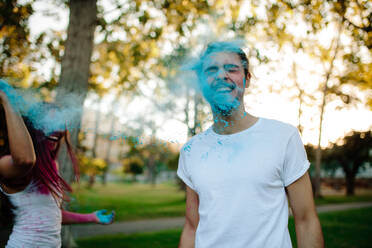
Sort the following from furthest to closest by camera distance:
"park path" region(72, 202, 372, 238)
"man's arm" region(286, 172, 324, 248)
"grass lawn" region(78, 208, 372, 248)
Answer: "park path" region(72, 202, 372, 238) → "grass lawn" region(78, 208, 372, 248) → "man's arm" region(286, 172, 324, 248)

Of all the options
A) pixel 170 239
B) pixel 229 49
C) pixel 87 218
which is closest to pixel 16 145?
pixel 87 218

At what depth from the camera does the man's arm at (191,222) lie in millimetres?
1983

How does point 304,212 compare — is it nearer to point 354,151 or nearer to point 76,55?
point 76,55

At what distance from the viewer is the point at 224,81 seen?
1838 mm

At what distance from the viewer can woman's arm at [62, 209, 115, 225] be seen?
237 cm

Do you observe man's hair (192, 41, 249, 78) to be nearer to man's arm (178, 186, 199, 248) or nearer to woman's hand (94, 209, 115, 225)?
man's arm (178, 186, 199, 248)

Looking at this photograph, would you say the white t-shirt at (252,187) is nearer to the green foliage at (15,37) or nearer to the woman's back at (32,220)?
the woman's back at (32,220)

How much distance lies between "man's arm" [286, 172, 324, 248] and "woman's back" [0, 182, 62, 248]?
1641mm

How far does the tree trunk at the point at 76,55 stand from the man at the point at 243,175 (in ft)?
8.50

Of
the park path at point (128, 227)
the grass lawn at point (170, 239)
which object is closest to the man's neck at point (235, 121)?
the grass lawn at point (170, 239)

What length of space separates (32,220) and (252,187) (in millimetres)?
1499

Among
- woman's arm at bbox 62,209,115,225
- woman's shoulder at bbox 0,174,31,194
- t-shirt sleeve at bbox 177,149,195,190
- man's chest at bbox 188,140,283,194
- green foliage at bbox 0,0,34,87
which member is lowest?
woman's arm at bbox 62,209,115,225

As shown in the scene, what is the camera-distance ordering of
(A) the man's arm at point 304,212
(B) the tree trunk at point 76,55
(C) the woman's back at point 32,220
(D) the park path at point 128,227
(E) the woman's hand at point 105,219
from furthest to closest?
(D) the park path at point 128,227
(B) the tree trunk at point 76,55
(E) the woman's hand at point 105,219
(C) the woman's back at point 32,220
(A) the man's arm at point 304,212

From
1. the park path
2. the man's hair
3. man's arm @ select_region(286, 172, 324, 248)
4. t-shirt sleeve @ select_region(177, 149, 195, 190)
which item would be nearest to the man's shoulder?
t-shirt sleeve @ select_region(177, 149, 195, 190)
